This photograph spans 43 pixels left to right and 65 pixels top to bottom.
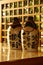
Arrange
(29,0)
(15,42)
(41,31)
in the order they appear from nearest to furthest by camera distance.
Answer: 1. (15,42)
2. (41,31)
3. (29,0)

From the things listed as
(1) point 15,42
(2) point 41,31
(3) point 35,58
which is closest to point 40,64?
(3) point 35,58

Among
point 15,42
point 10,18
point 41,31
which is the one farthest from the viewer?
point 10,18

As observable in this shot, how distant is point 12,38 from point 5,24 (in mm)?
962

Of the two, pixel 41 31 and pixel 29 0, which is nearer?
pixel 41 31

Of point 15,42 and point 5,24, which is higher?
point 5,24

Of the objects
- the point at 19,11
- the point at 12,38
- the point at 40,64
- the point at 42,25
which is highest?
the point at 19,11

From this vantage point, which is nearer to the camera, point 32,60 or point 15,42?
point 32,60

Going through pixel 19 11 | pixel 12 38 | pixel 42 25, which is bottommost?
pixel 12 38

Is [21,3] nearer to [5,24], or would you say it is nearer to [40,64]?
[5,24]

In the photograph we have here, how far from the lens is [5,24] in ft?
6.44

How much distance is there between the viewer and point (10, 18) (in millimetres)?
1925

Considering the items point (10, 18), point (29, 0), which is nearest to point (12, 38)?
point (29, 0)

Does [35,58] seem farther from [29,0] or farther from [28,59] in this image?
[29,0]

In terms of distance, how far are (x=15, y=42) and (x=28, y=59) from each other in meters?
0.27
